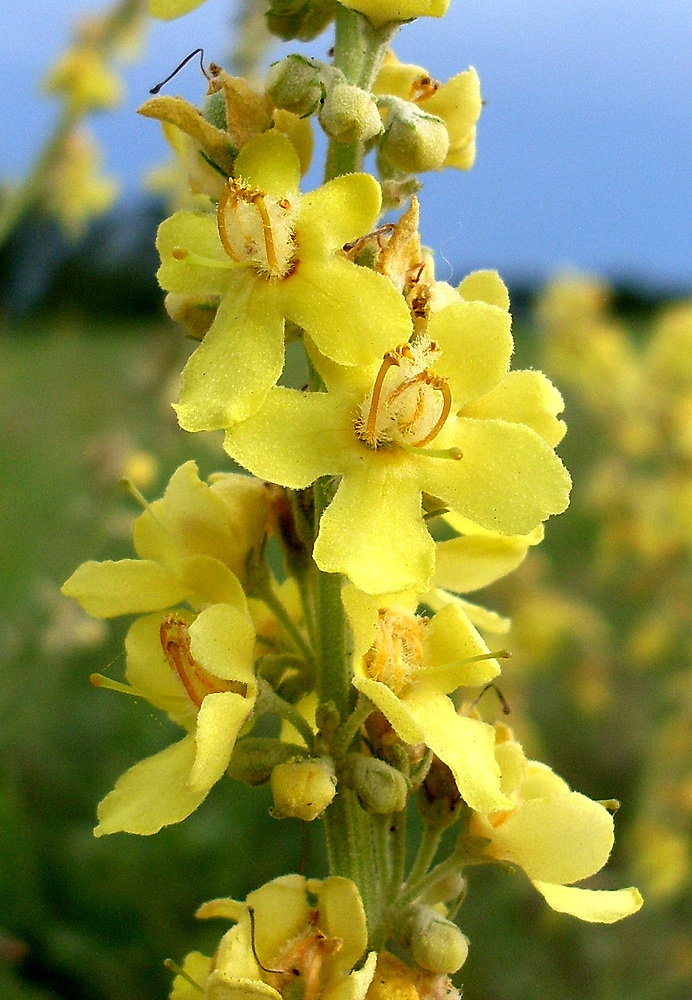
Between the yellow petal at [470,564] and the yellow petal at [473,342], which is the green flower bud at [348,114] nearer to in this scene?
the yellow petal at [473,342]

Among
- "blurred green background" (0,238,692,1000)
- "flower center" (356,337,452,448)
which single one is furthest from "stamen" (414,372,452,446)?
"blurred green background" (0,238,692,1000)

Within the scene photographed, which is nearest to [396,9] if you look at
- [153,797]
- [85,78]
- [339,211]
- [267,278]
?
A: [339,211]

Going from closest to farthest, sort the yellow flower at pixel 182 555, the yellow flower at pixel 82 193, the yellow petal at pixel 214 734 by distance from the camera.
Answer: the yellow petal at pixel 214 734 < the yellow flower at pixel 182 555 < the yellow flower at pixel 82 193

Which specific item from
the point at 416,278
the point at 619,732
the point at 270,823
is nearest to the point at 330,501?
the point at 416,278

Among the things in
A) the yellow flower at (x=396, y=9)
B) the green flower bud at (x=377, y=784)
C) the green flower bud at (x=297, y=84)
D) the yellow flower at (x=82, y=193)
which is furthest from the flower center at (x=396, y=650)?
the yellow flower at (x=82, y=193)

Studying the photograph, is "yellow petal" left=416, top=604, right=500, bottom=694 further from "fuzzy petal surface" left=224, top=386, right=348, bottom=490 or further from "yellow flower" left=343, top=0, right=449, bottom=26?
"yellow flower" left=343, top=0, right=449, bottom=26

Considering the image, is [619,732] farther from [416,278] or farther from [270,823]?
[416,278]
